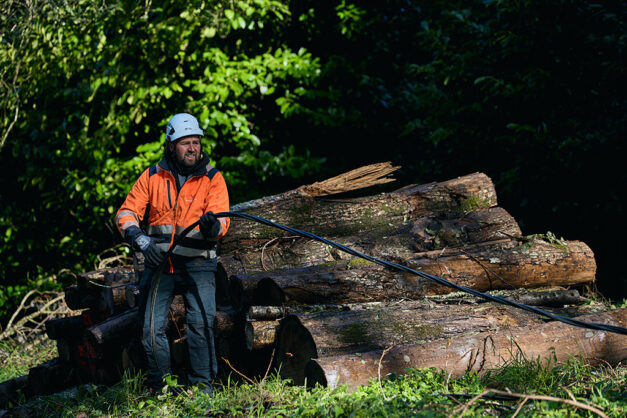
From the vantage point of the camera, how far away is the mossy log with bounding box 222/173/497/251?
5957mm

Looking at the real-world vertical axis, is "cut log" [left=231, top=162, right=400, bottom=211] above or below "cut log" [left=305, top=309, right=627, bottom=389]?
above

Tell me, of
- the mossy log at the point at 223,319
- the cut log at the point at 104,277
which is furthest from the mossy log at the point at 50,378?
the mossy log at the point at 223,319

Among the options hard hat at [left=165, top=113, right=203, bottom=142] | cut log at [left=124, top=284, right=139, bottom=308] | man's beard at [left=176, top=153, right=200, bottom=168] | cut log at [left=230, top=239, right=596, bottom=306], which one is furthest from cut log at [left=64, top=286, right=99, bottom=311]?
hard hat at [left=165, top=113, right=203, bottom=142]

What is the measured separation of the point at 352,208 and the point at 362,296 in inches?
60.3

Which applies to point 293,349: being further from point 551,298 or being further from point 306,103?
point 306,103

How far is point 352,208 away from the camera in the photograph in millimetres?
6312

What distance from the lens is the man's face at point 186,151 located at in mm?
Answer: 4941

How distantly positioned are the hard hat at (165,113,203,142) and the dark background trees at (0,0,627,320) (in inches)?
131

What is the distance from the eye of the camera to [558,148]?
290 inches

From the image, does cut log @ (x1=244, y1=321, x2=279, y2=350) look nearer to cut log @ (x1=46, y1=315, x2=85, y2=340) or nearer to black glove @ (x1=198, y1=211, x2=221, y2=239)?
black glove @ (x1=198, y1=211, x2=221, y2=239)

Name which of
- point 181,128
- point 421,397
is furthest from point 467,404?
point 181,128

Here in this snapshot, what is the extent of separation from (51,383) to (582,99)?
7.18m

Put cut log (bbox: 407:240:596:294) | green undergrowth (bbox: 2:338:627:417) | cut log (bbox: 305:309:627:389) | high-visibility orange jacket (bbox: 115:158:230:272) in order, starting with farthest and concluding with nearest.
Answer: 1. cut log (bbox: 407:240:596:294)
2. high-visibility orange jacket (bbox: 115:158:230:272)
3. cut log (bbox: 305:309:627:389)
4. green undergrowth (bbox: 2:338:627:417)

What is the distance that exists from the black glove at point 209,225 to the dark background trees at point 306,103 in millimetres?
3863
